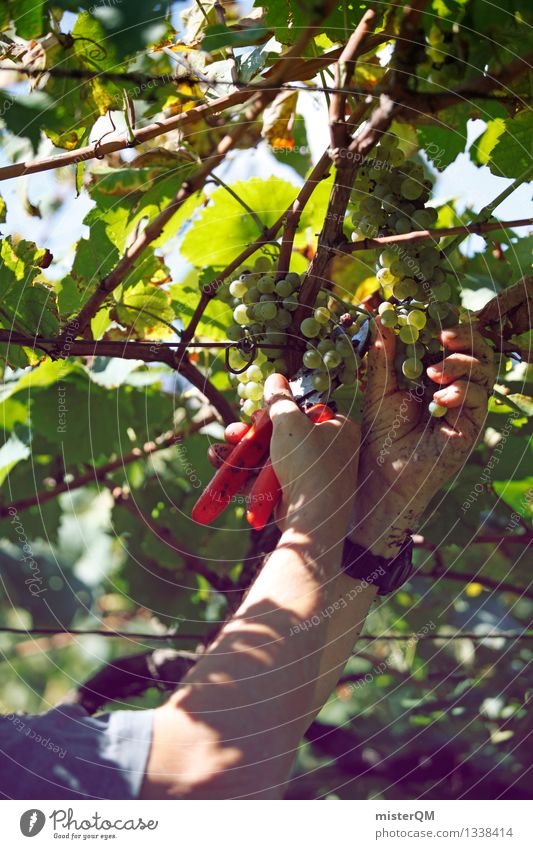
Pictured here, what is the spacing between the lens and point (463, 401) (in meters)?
0.94

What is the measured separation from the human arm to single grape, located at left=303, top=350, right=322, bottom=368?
67 mm

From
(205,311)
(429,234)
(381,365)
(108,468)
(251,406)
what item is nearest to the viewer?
(429,234)

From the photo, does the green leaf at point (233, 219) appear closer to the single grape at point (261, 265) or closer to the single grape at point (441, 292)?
the single grape at point (261, 265)

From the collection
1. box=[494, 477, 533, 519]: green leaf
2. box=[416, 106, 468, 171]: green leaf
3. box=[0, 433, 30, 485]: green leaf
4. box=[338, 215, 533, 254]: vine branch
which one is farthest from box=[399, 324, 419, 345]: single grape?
box=[0, 433, 30, 485]: green leaf

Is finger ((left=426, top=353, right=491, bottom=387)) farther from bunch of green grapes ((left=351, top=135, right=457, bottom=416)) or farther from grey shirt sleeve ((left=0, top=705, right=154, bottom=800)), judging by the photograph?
grey shirt sleeve ((left=0, top=705, right=154, bottom=800))

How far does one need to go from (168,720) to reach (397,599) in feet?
4.89

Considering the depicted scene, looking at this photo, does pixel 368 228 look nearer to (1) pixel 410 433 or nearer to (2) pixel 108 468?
(1) pixel 410 433

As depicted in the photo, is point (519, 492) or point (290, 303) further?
point (519, 492)

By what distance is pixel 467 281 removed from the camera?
4.86ft

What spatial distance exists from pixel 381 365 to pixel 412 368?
0.05 meters

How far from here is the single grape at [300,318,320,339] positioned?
981 millimetres

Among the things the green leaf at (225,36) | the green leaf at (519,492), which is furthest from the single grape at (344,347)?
the green leaf at (519,492)

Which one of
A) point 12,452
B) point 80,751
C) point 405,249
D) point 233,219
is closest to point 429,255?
point 405,249
